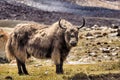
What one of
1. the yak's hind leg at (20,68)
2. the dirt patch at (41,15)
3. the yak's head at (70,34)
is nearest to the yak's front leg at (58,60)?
the yak's head at (70,34)

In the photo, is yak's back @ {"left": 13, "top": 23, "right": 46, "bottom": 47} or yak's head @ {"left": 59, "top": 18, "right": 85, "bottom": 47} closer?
yak's head @ {"left": 59, "top": 18, "right": 85, "bottom": 47}

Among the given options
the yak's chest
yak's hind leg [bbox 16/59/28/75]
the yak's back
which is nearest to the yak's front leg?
the yak's chest

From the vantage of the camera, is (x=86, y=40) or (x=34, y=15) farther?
A: (x=34, y=15)

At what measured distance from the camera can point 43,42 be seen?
1738 cm

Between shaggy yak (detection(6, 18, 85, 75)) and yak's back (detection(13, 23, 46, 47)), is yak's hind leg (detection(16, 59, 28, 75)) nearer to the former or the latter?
shaggy yak (detection(6, 18, 85, 75))

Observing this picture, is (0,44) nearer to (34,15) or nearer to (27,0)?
(34,15)

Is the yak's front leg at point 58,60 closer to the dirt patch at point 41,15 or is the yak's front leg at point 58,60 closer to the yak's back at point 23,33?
the yak's back at point 23,33

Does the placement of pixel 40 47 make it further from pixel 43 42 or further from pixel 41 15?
pixel 41 15

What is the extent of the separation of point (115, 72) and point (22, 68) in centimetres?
367

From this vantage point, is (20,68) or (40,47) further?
(20,68)

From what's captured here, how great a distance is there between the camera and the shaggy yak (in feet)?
55.8

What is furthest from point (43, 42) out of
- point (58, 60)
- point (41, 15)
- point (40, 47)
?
point (41, 15)

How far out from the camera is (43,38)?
57.2ft

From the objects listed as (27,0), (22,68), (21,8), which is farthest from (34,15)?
(22,68)
